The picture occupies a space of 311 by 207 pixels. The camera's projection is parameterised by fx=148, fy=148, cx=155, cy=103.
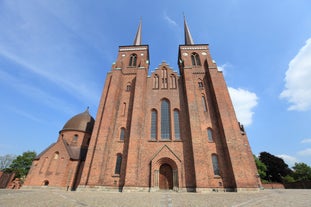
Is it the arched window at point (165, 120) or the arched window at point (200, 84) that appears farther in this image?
the arched window at point (200, 84)

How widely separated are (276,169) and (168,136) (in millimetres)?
41662

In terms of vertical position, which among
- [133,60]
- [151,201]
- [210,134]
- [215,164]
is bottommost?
[151,201]

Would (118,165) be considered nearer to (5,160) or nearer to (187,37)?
(187,37)

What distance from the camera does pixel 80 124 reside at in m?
28.1

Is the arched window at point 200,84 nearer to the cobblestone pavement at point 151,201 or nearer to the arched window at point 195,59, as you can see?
the arched window at point 195,59

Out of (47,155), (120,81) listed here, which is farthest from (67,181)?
(120,81)

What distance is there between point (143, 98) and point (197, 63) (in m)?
11.4

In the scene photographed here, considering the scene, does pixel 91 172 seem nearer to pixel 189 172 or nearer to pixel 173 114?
pixel 189 172

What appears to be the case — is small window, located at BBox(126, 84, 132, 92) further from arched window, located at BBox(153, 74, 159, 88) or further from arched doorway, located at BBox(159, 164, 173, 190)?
arched doorway, located at BBox(159, 164, 173, 190)

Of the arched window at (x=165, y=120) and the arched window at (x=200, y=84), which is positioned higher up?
the arched window at (x=200, y=84)

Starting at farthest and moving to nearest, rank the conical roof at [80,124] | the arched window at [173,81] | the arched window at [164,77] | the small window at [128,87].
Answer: the conical roof at [80,124]
the arched window at [164,77]
the arched window at [173,81]
the small window at [128,87]

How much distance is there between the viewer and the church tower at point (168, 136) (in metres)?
15.4

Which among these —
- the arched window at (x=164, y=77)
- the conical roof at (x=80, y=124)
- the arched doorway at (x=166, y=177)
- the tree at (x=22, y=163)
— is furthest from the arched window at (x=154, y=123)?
the tree at (x=22, y=163)

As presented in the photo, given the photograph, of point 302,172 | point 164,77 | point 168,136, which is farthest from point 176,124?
point 302,172
